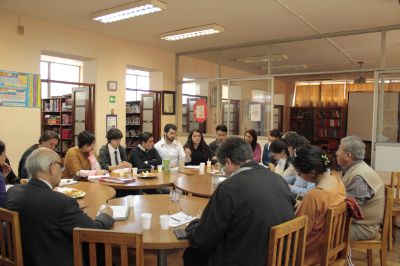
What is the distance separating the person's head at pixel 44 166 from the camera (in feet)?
6.47

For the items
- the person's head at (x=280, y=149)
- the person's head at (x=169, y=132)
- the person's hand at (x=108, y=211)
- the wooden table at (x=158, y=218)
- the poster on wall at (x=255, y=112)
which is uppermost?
the poster on wall at (x=255, y=112)

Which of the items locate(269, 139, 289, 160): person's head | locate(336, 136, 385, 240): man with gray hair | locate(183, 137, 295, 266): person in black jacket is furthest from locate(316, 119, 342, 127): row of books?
locate(183, 137, 295, 266): person in black jacket

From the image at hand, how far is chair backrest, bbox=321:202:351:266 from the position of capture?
210 cm

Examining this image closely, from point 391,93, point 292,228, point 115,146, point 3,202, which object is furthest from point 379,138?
point 3,202

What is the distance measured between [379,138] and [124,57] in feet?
17.0

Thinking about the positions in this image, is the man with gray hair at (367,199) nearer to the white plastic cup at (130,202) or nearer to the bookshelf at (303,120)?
the white plastic cup at (130,202)

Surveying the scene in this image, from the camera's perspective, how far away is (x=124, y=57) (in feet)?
23.0

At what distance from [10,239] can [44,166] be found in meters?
0.45

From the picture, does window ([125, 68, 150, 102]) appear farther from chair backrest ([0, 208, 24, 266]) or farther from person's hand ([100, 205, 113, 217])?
chair backrest ([0, 208, 24, 266])

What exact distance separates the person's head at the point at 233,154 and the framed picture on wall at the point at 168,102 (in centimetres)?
596

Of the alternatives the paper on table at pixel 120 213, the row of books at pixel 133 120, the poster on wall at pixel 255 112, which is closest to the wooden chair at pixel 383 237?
the paper on table at pixel 120 213

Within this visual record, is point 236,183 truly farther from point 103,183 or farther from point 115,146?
point 115,146

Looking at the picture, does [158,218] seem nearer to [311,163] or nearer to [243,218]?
[243,218]

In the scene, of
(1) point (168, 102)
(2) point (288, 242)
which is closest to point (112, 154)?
(2) point (288, 242)
